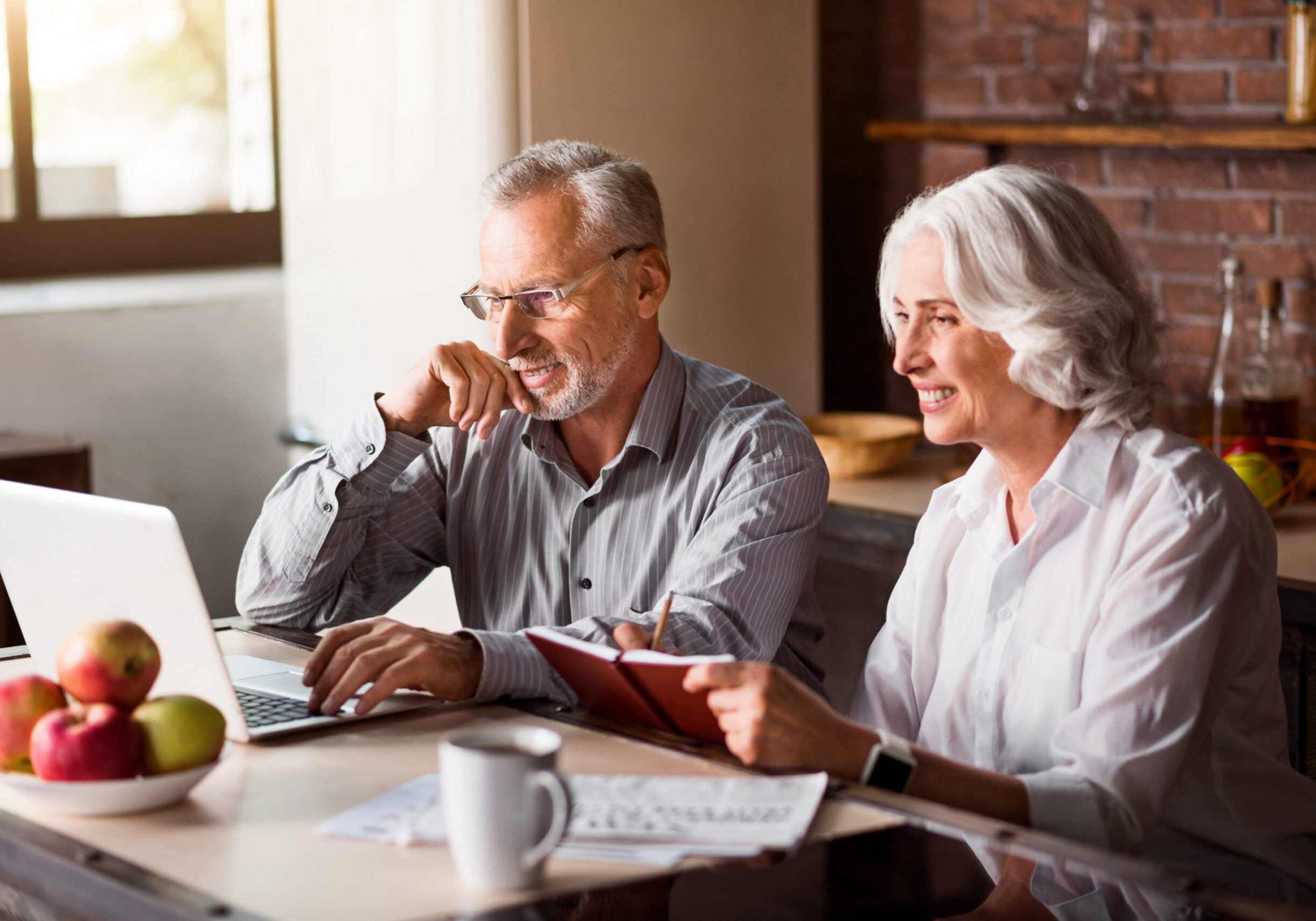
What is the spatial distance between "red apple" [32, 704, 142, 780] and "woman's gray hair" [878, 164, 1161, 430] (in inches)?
34.2

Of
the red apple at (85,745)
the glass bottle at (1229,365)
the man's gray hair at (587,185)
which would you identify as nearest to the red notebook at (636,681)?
the red apple at (85,745)

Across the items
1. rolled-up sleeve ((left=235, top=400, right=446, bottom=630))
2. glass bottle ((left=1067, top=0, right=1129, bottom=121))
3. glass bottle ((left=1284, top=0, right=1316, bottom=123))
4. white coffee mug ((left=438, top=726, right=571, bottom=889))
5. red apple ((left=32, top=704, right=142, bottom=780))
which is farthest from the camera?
glass bottle ((left=1067, top=0, right=1129, bottom=121))

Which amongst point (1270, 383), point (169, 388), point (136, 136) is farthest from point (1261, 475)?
point (136, 136)

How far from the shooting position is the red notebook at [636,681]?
1284 mm

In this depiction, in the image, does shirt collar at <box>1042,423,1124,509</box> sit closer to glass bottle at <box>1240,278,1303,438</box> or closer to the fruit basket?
the fruit basket

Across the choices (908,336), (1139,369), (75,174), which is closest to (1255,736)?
(1139,369)

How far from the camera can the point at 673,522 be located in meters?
1.86

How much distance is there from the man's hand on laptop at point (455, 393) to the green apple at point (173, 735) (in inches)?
28.3

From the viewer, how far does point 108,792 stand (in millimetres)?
1159

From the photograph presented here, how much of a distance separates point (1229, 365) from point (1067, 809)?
1.49m

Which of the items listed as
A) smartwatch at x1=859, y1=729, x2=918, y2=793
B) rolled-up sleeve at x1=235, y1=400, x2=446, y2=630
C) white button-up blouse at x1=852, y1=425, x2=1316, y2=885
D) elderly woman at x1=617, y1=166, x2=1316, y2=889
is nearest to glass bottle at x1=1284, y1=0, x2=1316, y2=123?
elderly woman at x1=617, y1=166, x2=1316, y2=889

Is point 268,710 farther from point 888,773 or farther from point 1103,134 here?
point 1103,134

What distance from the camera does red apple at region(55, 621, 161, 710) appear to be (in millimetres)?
1180

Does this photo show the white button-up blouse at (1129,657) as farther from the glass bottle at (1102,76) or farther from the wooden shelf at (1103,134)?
the glass bottle at (1102,76)
